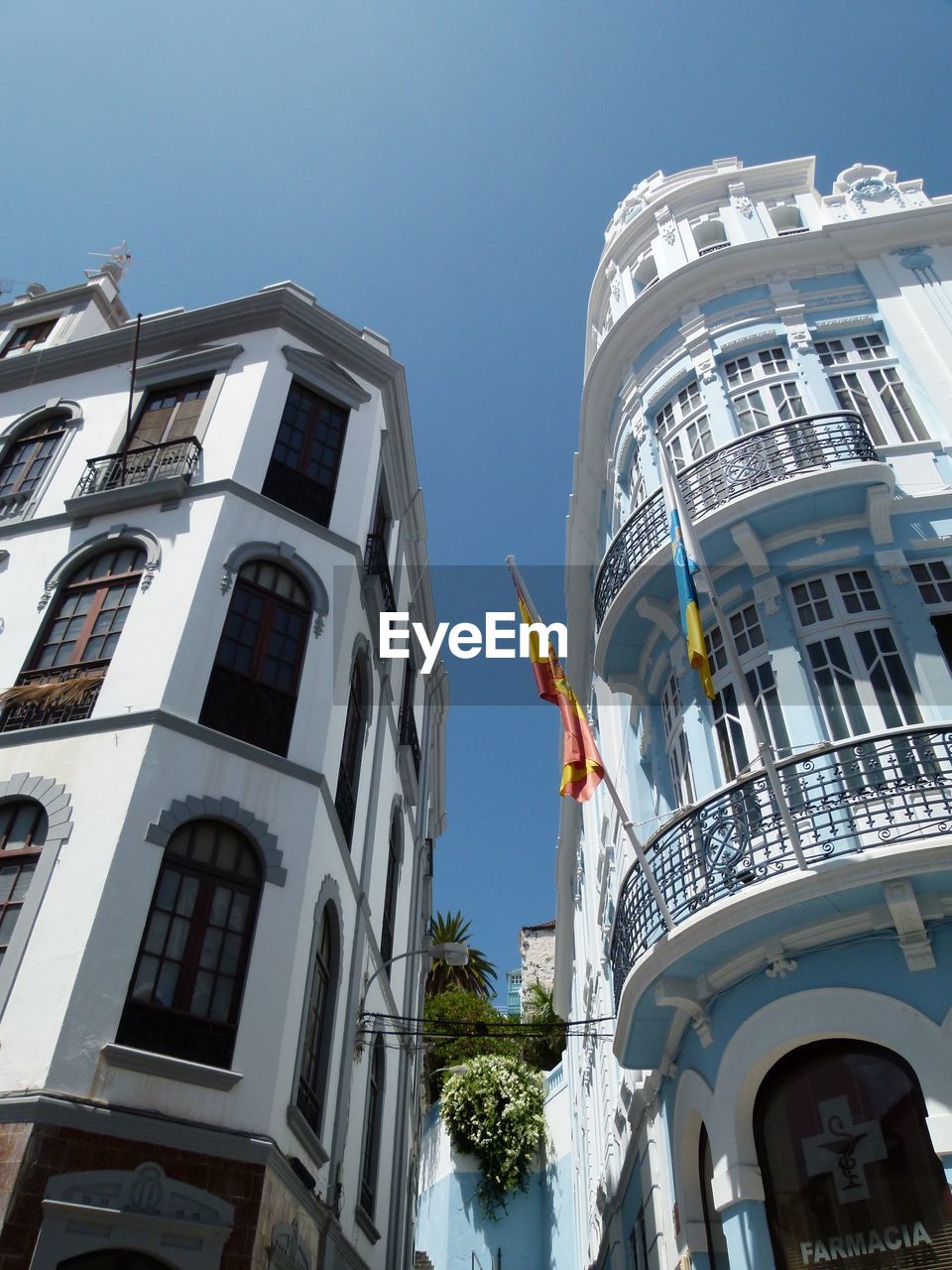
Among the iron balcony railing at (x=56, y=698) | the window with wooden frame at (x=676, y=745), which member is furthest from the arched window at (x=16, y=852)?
the window with wooden frame at (x=676, y=745)

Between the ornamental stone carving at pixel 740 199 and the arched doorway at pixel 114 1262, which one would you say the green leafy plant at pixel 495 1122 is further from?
the ornamental stone carving at pixel 740 199

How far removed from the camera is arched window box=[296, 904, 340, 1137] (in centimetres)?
1172

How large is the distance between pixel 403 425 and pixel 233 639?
8.16 meters

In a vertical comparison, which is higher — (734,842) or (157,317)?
(157,317)

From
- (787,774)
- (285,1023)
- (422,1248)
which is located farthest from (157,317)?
(422,1248)

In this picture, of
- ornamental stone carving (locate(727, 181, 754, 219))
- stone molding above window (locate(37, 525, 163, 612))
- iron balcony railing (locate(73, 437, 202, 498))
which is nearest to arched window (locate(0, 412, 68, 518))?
iron balcony railing (locate(73, 437, 202, 498))

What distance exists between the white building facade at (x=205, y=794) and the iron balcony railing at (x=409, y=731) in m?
0.10

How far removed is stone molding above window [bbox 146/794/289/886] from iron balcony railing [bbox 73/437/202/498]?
601 centimetres

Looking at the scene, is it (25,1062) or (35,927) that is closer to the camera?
(25,1062)

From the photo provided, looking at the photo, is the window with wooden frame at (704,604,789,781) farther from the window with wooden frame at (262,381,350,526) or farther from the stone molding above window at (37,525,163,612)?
the stone molding above window at (37,525,163,612)

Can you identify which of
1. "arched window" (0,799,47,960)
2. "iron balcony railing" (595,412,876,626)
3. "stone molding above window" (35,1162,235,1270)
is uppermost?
"iron balcony railing" (595,412,876,626)

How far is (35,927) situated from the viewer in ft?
33.8

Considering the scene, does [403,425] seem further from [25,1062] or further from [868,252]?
[25,1062]

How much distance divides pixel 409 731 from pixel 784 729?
11.1 m
